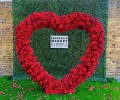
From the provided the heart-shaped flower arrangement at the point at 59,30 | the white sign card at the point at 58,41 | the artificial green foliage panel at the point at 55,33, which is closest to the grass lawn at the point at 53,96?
the heart-shaped flower arrangement at the point at 59,30

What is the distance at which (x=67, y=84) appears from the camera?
8789mm

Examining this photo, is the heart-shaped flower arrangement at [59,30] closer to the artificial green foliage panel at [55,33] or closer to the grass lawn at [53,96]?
the grass lawn at [53,96]

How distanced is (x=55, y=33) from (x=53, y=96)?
2.74 meters

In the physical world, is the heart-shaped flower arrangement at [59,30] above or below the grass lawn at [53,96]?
above

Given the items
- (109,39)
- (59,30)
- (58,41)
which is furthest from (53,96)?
(109,39)

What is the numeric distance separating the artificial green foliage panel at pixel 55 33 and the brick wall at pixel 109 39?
0.86 ft

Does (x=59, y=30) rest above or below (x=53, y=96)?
above

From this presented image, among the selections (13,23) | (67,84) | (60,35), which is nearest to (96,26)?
(67,84)

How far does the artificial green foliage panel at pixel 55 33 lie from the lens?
10.8 metres

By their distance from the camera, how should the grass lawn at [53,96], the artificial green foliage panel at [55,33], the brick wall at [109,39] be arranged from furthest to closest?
1. the brick wall at [109,39]
2. the artificial green foliage panel at [55,33]
3. the grass lawn at [53,96]

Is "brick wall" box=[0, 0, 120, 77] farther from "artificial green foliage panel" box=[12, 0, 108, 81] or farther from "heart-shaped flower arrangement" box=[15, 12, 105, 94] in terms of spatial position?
"heart-shaped flower arrangement" box=[15, 12, 105, 94]

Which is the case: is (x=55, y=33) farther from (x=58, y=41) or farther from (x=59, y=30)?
(x=59, y=30)

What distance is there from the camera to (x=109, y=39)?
11.2m

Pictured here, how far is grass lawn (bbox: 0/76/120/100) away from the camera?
8.53m
